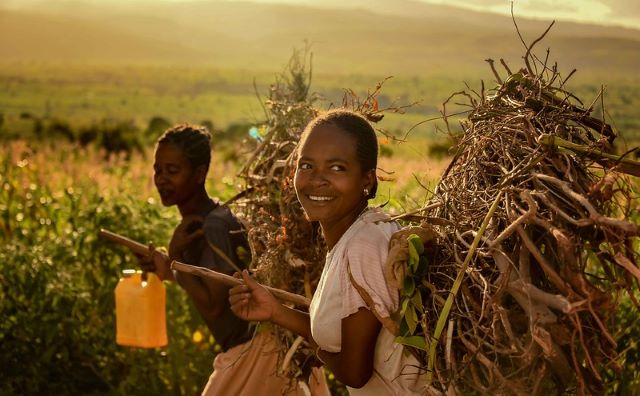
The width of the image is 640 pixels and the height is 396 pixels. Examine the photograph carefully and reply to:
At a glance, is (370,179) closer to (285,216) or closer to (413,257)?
(413,257)

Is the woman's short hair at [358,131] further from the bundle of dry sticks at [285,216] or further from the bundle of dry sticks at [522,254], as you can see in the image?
the bundle of dry sticks at [285,216]

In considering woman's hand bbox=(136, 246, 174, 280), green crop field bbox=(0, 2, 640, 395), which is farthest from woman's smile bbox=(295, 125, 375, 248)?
woman's hand bbox=(136, 246, 174, 280)

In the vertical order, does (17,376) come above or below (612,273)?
below

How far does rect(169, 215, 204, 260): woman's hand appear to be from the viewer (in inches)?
160

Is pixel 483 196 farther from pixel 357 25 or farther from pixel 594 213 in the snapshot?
pixel 357 25

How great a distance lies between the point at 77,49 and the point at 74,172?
10699cm

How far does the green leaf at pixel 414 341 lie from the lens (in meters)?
2.65

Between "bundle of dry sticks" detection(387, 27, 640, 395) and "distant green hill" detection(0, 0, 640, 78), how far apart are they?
320 feet

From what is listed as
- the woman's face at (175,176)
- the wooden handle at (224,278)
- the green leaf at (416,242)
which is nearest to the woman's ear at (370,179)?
the green leaf at (416,242)

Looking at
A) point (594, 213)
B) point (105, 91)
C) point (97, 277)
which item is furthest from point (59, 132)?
point (105, 91)

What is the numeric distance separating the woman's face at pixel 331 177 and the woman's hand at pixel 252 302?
0.34m

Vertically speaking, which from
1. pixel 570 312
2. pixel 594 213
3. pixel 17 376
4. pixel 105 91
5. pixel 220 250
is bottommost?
pixel 105 91

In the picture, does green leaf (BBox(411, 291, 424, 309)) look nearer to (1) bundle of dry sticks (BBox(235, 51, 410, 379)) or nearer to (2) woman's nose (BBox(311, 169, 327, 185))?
(2) woman's nose (BBox(311, 169, 327, 185))

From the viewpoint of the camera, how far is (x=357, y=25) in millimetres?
158500
